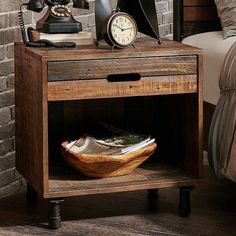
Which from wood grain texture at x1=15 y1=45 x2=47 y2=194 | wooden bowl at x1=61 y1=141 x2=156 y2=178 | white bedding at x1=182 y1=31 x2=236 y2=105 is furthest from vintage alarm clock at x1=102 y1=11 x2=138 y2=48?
white bedding at x1=182 y1=31 x2=236 y2=105

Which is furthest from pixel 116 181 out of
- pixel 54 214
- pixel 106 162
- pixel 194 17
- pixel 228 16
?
pixel 194 17

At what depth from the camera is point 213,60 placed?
3146mm

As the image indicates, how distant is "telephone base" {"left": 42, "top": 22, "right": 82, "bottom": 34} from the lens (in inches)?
111

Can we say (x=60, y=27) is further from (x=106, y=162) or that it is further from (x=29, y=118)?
(x=106, y=162)

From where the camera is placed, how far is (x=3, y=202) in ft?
9.81

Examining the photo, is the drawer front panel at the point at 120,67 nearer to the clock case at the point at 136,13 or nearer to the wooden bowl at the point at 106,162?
the clock case at the point at 136,13

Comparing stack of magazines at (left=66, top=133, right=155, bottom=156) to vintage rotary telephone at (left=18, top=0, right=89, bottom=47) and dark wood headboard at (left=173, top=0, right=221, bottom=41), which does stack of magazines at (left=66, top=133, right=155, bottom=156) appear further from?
dark wood headboard at (left=173, top=0, right=221, bottom=41)

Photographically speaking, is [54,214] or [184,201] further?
[184,201]

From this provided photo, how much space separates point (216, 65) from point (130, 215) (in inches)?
27.9

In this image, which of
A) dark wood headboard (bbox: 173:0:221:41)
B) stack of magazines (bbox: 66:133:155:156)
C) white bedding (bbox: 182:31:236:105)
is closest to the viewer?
stack of magazines (bbox: 66:133:155:156)

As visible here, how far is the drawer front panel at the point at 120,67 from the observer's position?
258 centimetres

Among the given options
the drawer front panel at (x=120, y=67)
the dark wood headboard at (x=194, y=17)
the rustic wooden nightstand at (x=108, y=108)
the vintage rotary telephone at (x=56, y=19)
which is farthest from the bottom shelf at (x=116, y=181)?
the dark wood headboard at (x=194, y=17)

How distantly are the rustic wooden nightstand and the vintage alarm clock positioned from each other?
0.04 metres

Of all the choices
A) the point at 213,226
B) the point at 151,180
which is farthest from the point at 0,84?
the point at 213,226
